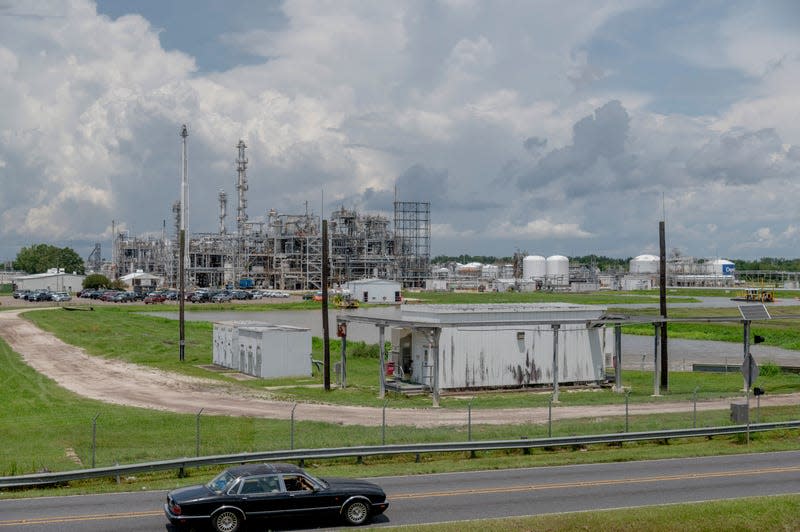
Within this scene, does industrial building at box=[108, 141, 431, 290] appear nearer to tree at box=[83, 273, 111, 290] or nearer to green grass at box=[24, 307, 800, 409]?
tree at box=[83, 273, 111, 290]

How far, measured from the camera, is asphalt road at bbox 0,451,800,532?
18.0 m

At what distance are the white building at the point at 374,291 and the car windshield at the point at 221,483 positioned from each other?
5238 inches

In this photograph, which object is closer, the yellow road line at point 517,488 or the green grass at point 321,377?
the yellow road line at point 517,488

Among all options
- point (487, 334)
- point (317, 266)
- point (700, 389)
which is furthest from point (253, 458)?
point (317, 266)

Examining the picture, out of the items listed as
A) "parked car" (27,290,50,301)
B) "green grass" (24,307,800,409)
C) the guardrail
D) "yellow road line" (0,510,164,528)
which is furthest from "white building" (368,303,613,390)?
"parked car" (27,290,50,301)

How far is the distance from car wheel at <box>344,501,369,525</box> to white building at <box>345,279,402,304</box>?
133179 mm

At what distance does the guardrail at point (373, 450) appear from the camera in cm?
2175

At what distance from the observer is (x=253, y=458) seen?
2328cm

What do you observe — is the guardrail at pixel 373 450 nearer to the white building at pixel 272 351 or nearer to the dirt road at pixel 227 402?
the dirt road at pixel 227 402

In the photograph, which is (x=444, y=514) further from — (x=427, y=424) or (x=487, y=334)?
(x=487, y=334)

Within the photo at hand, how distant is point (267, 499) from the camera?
17.1 m

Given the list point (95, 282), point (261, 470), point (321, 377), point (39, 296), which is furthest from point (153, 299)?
point (261, 470)

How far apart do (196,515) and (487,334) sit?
87.5ft

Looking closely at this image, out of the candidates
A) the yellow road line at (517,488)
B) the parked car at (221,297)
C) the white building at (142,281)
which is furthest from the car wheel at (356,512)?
the white building at (142,281)
